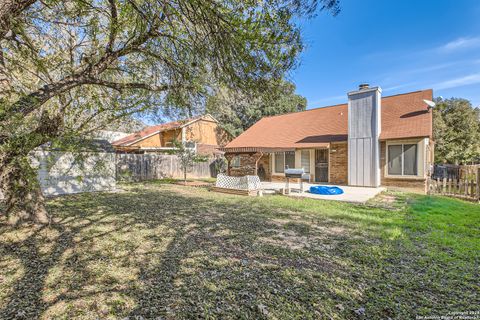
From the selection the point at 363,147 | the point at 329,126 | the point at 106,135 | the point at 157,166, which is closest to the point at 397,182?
the point at 363,147

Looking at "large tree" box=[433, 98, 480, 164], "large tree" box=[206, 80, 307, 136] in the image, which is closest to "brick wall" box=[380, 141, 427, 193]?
"large tree" box=[206, 80, 307, 136]

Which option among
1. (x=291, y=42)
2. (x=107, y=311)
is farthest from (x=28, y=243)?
(x=291, y=42)

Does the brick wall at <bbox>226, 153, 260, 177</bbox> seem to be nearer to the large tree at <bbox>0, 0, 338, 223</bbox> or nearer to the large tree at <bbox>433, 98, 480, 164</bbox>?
the large tree at <bbox>0, 0, 338, 223</bbox>

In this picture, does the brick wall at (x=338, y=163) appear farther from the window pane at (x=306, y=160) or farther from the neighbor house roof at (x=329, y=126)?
the window pane at (x=306, y=160)

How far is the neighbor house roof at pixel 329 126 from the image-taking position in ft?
41.6

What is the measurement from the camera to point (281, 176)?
54.0ft

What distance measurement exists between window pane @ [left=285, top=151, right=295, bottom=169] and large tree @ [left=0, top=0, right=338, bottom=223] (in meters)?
11.3

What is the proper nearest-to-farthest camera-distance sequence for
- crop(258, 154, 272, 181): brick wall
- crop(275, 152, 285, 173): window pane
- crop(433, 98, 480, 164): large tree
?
crop(275, 152, 285, 173): window pane
crop(258, 154, 272, 181): brick wall
crop(433, 98, 480, 164): large tree

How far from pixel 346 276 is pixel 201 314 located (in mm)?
2123

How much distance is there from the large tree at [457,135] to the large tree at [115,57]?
24360 millimetres

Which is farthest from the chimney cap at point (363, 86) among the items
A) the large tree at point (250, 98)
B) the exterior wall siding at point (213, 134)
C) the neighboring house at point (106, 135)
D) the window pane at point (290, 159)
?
the exterior wall siding at point (213, 134)

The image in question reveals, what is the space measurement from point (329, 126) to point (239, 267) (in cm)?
1453

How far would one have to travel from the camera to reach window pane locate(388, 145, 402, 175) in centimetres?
1238

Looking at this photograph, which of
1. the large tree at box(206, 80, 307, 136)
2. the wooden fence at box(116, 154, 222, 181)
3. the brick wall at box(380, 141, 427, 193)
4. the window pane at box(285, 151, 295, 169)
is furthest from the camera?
the wooden fence at box(116, 154, 222, 181)
